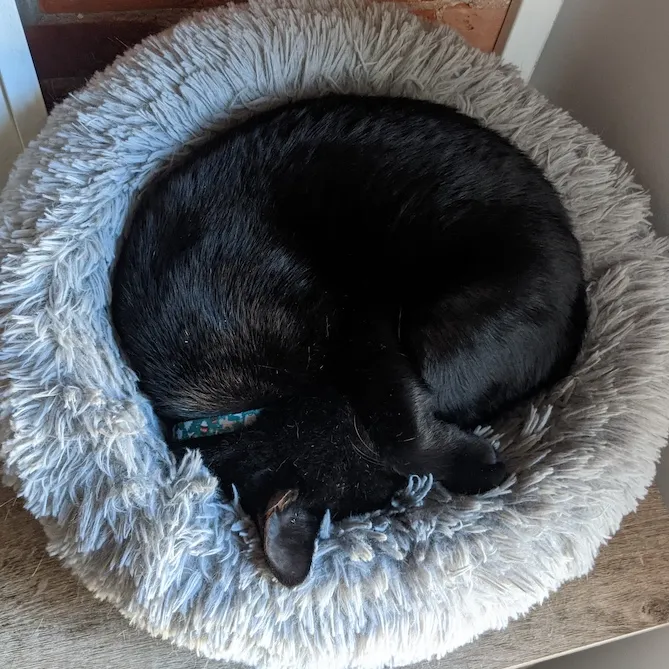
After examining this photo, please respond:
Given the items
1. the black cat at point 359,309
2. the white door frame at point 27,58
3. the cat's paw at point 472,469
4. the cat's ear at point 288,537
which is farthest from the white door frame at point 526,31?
the cat's ear at point 288,537

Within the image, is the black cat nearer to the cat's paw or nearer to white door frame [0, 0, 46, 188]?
the cat's paw

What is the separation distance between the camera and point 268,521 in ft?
2.41

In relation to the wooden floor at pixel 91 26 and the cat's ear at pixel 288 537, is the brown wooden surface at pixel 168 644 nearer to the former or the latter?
the cat's ear at pixel 288 537

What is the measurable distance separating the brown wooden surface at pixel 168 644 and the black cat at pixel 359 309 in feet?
0.68

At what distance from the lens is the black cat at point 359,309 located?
2.81 feet

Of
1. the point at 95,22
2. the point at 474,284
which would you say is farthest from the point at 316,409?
the point at 95,22

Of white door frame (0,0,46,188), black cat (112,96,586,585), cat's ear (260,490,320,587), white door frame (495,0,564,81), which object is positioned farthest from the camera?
white door frame (495,0,564,81)

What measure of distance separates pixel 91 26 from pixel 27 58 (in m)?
0.13

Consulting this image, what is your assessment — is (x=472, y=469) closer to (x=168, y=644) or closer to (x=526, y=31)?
(x=168, y=644)

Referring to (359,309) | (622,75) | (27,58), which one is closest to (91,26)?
(27,58)

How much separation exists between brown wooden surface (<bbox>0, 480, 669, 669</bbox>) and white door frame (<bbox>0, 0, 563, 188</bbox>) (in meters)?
0.56

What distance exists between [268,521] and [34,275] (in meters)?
0.42

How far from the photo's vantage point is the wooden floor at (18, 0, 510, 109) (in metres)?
1.08

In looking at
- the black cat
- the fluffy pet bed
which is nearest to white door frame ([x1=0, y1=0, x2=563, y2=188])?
the fluffy pet bed
